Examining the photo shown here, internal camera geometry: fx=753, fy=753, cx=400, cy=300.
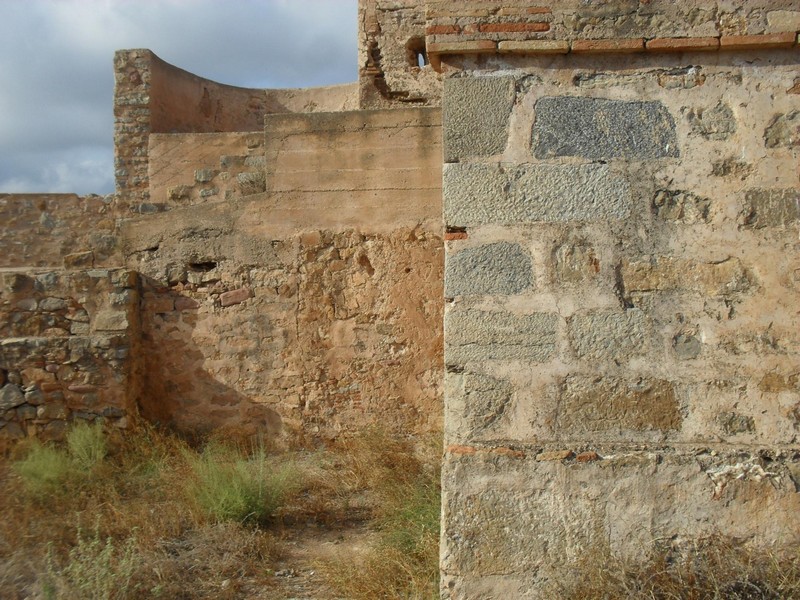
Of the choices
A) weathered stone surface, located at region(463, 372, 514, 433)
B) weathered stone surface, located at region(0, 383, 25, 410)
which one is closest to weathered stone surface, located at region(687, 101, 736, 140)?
weathered stone surface, located at region(463, 372, 514, 433)

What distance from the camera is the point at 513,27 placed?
287 cm

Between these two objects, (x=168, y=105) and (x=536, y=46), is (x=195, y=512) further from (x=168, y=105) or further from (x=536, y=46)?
(x=168, y=105)

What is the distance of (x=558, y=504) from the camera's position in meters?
2.78

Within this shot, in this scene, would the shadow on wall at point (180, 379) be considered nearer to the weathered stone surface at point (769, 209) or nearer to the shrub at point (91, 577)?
the shrub at point (91, 577)

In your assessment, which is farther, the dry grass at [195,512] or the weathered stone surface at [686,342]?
the dry grass at [195,512]

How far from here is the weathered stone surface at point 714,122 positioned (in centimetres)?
284

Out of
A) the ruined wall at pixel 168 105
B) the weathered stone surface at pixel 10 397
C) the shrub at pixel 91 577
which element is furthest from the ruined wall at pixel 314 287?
the ruined wall at pixel 168 105

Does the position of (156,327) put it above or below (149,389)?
above

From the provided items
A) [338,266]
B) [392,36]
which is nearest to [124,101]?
[392,36]

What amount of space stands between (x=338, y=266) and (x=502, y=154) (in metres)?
3.33

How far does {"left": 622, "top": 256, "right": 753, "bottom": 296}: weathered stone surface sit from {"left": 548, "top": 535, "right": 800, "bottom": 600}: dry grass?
3.03ft

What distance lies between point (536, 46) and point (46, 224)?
9.96 meters

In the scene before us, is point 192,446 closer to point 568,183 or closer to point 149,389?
point 149,389

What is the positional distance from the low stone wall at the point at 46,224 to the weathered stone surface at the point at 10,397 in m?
5.32
